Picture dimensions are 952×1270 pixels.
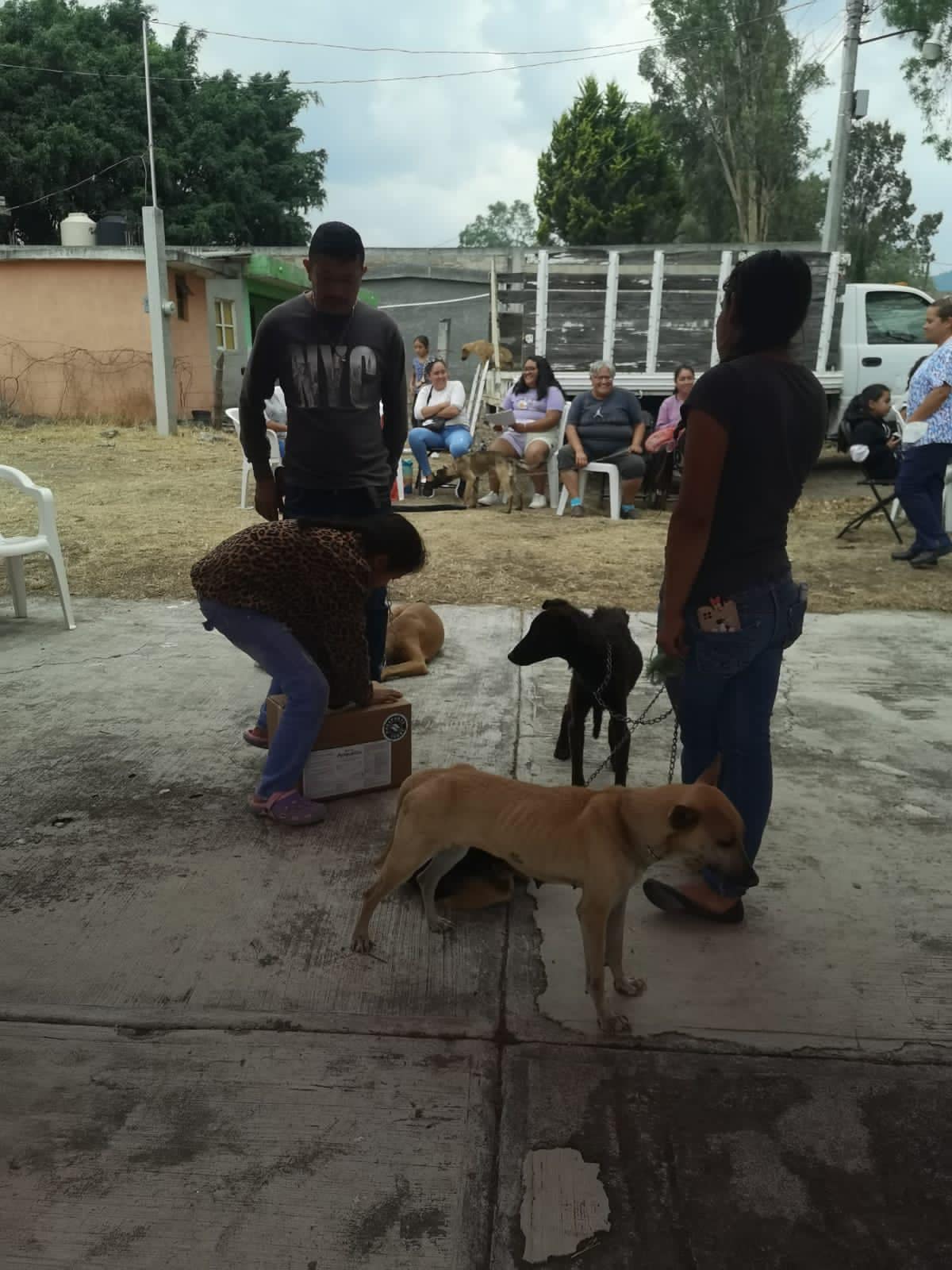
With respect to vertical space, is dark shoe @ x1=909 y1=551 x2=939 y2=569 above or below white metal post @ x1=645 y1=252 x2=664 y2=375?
below

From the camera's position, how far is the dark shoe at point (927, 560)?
22.3 ft

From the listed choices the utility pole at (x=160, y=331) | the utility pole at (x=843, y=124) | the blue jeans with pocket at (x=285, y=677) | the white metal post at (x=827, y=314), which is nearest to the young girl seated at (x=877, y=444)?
the white metal post at (x=827, y=314)

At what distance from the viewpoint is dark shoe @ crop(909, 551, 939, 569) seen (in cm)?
680

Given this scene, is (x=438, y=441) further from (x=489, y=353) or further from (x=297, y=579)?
(x=297, y=579)

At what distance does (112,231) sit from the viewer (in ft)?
65.5

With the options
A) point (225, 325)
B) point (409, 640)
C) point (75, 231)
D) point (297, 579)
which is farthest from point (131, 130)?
point (297, 579)

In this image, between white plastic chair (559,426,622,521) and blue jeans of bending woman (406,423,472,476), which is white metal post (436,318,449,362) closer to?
blue jeans of bending woman (406,423,472,476)

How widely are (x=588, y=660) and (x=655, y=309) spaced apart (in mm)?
8307

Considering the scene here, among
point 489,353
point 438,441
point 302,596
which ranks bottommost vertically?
point 438,441

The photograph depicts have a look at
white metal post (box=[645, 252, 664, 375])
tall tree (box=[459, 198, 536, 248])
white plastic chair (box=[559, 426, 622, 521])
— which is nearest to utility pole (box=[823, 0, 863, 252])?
white metal post (box=[645, 252, 664, 375])

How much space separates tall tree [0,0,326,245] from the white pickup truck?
22623 millimetres

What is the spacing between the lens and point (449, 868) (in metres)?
2.55

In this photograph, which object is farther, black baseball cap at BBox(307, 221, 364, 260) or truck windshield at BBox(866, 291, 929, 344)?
truck windshield at BBox(866, 291, 929, 344)

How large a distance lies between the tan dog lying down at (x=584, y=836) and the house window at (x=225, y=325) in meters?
19.8
